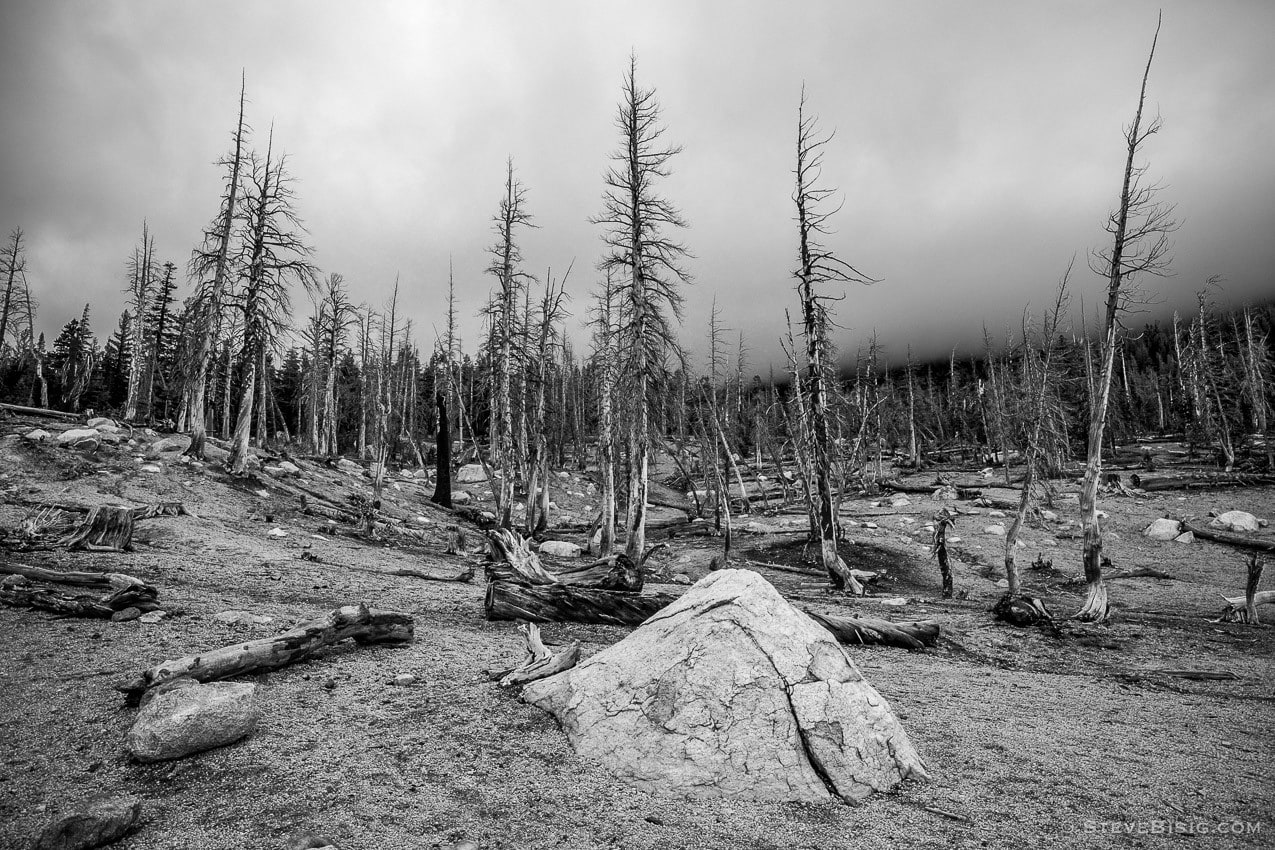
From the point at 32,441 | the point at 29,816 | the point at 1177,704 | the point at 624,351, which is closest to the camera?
the point at 29,816

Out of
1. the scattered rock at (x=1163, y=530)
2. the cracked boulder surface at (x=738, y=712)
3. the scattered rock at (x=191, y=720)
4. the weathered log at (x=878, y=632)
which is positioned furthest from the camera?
the scattered rock at (x=1163, y=530)

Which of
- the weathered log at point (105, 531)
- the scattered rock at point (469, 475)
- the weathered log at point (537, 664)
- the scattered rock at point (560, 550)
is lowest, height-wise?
the scattered rock at point (560, 550)

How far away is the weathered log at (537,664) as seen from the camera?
5238mm

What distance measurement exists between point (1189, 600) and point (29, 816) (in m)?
19.4

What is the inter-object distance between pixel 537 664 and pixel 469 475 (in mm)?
31870

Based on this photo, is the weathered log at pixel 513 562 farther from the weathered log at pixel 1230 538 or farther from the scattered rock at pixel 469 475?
the scattered rock at pixel 469 475

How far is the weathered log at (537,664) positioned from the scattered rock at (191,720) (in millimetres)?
2094

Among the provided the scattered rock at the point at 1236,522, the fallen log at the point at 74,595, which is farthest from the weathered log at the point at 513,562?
the scattered rock at the point at 1236,522

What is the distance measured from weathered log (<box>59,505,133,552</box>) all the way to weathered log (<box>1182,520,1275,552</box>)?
29.7 metres

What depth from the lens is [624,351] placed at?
14758 millimetres

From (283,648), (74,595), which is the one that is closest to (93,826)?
(283,648)

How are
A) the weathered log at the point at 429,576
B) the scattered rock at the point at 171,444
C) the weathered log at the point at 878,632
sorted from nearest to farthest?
1. the weathered log at the point at 878,632
2. the weathered log at the point at 429,576
3. the scattered rock at the point at 171,444

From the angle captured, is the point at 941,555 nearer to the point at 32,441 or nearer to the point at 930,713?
the point at 930,713

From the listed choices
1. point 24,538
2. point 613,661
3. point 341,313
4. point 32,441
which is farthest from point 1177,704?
point 341,313
